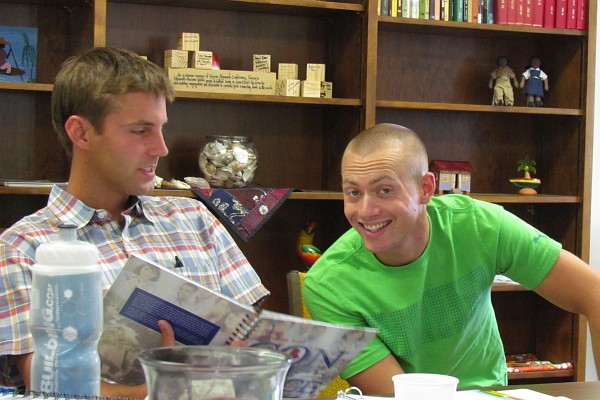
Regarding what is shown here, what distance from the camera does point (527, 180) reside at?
3.67 meters

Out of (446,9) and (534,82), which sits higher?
(446,9)

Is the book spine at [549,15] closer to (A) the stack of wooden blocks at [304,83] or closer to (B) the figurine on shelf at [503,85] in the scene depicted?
(B) the figurine on shelf at [503,85]

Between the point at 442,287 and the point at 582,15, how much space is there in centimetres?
213

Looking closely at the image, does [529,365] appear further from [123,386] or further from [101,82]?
[123,386]

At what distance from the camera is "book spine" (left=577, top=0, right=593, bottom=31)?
3571 millimetres

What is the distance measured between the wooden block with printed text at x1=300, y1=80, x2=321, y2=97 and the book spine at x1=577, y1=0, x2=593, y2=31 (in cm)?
118

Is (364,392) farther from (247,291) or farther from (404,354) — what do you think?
(247,291)

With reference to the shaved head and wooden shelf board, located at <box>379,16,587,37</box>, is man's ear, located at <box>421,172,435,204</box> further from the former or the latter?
wooden shelf board, located at <box>379,16,587,37</box>

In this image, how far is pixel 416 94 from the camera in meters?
3.74

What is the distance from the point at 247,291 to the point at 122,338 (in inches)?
25.1

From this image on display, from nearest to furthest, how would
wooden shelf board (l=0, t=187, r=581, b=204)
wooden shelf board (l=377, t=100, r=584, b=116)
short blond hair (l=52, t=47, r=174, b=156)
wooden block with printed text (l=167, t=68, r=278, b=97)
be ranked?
short blond hair (l=52, t=47, r=174, b=156) < wooden shelf board (l=0, t=187, r=581, b=204) < wooden block with printed text (l=167, t=68, r=278, b=97) < wooden shelf board (l=377, t=100, r=584, b=116)

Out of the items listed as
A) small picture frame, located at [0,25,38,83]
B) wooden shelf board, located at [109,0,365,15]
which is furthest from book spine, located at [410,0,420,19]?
small picture frame, located at [0,25,38,83]

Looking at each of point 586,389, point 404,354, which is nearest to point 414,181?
point 404,354

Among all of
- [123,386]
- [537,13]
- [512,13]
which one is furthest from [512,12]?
[123,386]
